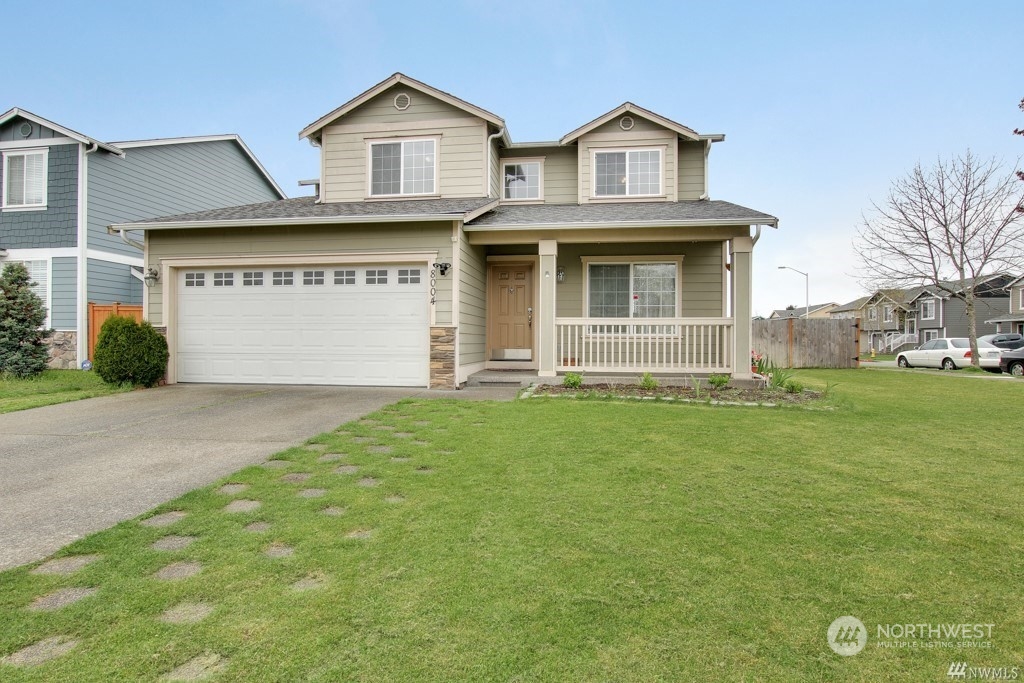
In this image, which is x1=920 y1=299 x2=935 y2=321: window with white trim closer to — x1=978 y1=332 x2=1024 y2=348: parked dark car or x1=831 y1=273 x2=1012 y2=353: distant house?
x1=831 y1=273 x2=1012 y2=353: distant house

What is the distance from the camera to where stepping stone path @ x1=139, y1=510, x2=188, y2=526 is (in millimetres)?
3273

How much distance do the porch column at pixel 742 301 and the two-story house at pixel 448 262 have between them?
0.12 feet

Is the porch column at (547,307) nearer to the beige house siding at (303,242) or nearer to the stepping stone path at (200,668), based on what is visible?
the beige house siding at (303,242)

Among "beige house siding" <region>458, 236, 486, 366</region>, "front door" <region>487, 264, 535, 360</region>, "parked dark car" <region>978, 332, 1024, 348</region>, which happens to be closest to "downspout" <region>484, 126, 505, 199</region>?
"beige house siding" <region>458, 236, 486, 366</region>

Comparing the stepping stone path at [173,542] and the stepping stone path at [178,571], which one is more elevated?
the stepping stone path at [173,542]

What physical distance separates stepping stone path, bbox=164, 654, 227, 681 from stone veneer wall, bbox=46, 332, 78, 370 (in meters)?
15.4

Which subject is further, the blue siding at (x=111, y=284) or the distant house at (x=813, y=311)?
the distant house at (x=813, y=311)

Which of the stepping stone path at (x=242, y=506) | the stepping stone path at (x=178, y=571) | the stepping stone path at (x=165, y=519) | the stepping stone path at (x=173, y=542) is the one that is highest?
the stepping stone path at (x=242, y=506)

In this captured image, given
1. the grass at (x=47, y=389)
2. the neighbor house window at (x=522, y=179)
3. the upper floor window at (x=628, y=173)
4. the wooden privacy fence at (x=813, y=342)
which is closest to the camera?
the grass at (x=47, y=389)

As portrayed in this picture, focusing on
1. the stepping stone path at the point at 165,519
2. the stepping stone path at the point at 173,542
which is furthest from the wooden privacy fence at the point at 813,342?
the stepping stone path at the point at 173,542

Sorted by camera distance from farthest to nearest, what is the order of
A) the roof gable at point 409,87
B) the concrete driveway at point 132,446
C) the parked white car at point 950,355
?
1. the parked white car at point 950,355
2. the roof gable at point 409,87
3. the concrete driveway at point 132,446

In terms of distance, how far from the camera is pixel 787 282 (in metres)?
41.1

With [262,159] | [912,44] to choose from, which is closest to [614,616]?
[912,44]

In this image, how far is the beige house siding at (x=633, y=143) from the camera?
12.1m
